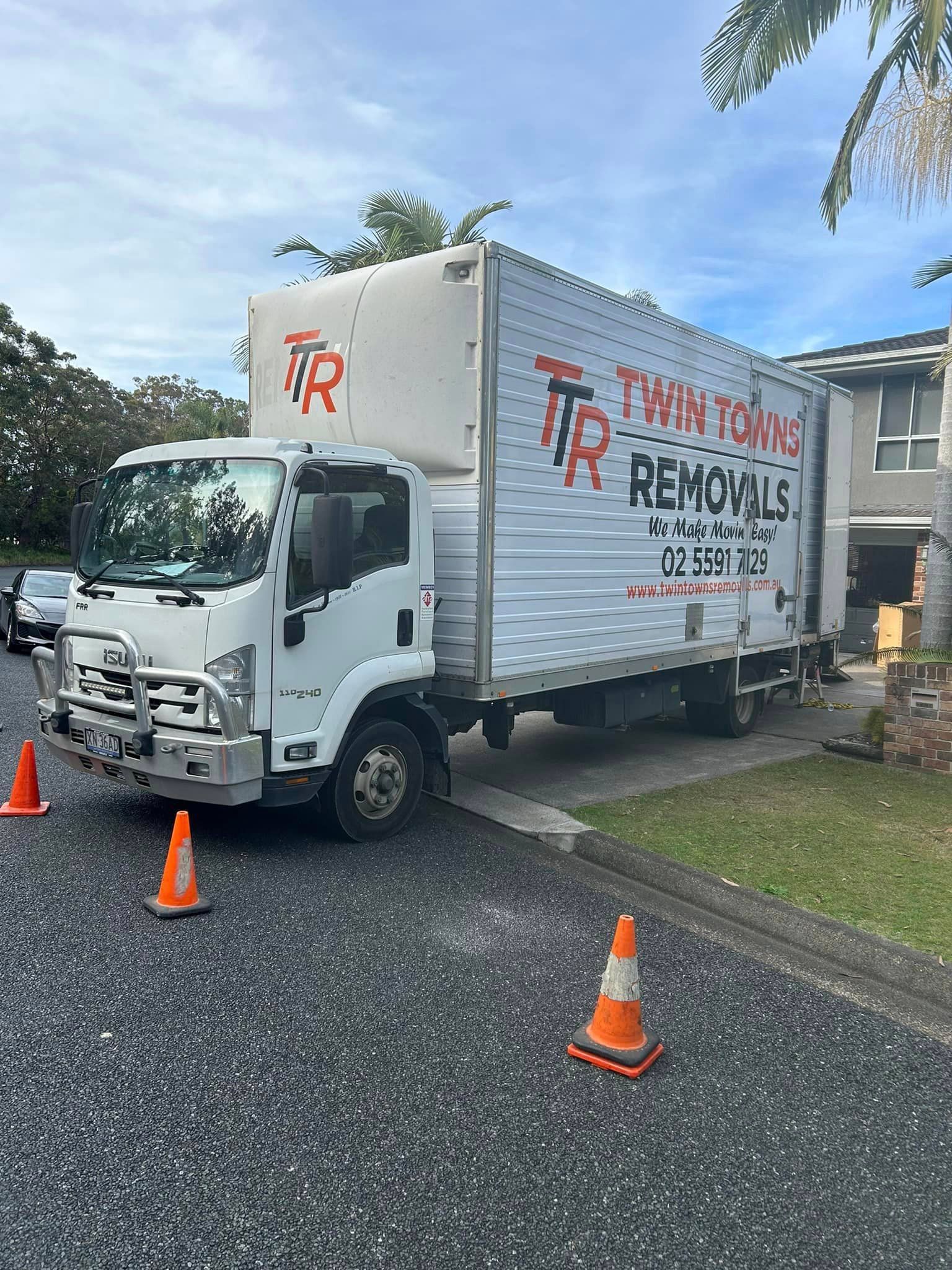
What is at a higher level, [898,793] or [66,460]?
[66,460]

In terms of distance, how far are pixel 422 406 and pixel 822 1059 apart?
4.22 metres

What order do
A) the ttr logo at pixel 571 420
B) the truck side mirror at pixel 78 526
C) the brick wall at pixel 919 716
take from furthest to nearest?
the brick wall at pixel 919 716 < the ttr logo at pixel 571 420 < the truck side mirror at pixel 78 526

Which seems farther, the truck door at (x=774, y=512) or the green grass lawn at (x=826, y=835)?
the truck door at (x=774, y=512)

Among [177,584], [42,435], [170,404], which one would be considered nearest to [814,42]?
[177,584]

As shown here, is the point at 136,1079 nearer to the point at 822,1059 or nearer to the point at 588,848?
the point at 822,1059

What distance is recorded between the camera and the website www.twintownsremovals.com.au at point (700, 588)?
296 inches


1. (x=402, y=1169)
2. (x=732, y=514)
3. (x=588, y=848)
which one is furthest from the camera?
(x=732, y=514)

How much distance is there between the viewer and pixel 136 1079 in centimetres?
318

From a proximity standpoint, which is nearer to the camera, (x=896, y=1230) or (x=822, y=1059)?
(x=896, y=1230)

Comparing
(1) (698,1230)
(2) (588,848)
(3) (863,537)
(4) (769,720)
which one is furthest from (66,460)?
(1) (698,1230)

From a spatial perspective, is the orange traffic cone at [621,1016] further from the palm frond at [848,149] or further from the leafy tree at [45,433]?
the leafy tree at [45,433]

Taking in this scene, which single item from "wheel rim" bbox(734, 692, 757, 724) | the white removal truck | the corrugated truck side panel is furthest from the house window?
the white removal truck

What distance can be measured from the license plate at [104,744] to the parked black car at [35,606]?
8746 mm

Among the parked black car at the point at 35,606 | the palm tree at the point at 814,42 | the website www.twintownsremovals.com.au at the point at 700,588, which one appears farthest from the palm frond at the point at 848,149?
the parked black car at the point at 35,606
